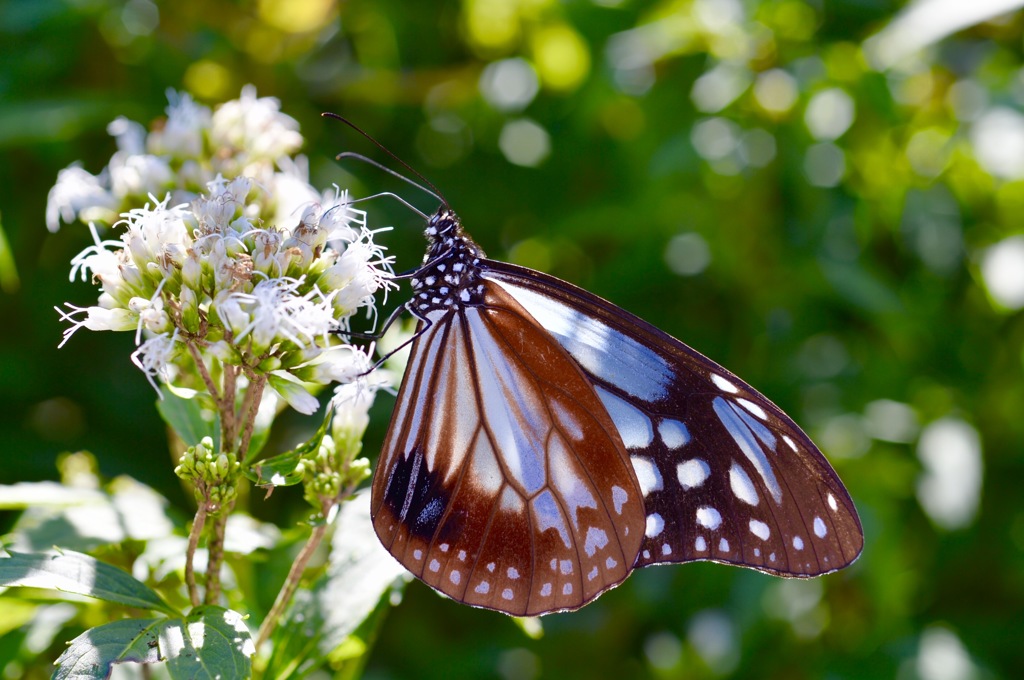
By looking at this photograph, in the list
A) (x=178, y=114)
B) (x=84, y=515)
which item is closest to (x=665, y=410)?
(x=84, y=515)

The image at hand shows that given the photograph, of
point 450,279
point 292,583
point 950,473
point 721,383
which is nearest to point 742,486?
point 721,383

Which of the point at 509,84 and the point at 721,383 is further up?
the point at 509,84

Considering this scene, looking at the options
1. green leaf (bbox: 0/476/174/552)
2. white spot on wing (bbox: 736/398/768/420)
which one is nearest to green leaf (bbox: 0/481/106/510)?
green leaf (bbox: 0/476/174/552)

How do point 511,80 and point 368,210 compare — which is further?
point 511,80

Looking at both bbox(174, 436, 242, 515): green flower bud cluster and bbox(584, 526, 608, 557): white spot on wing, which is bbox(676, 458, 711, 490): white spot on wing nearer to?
bbox(584, 526, 608, 557): white spot on wing

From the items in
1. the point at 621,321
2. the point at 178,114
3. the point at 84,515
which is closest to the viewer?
the point at 84,515

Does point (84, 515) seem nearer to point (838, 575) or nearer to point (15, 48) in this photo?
point (15, 48)

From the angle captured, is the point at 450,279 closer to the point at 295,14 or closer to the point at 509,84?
the point at 509,84
